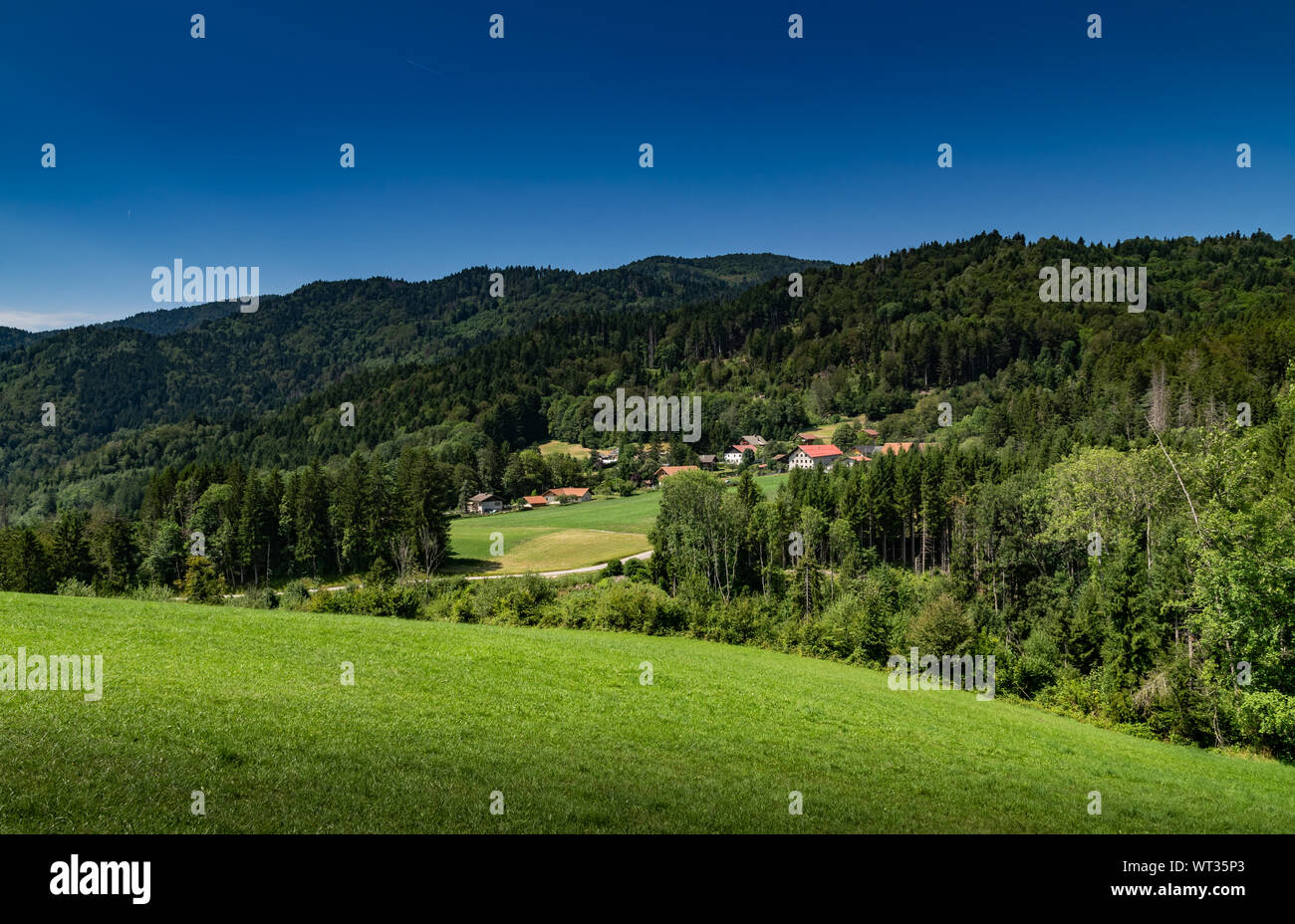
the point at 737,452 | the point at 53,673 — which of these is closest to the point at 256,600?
the point at 53,673

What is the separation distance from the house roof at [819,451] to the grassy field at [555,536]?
77.4 ft

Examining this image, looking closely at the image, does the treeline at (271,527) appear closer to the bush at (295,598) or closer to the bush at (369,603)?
the bush at (295,598)

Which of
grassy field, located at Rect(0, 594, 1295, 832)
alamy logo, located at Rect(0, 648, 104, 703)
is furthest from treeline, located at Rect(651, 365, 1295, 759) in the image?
alamy logo, located at Rect(0, 648, 104, 703)

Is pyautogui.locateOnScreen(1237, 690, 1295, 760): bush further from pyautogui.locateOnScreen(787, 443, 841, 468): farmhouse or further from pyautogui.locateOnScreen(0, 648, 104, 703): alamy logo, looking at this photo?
pyautogui.locateOnScreen(787, 443, 841, 468): farmhouse

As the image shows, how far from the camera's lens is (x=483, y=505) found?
411ft

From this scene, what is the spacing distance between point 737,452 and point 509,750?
14268 centimetres

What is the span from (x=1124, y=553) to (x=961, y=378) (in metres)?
151

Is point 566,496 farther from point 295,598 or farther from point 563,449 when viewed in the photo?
point 295,598

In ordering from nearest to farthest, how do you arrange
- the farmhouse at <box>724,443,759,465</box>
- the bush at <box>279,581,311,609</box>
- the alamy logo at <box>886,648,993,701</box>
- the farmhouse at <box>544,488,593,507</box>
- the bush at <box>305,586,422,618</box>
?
the alamy logo at <box>886,648,993,701</box> → the bush at <box>305,586,422,618</box> → the bush at <box>279,581,311,609</box> → the farmhouse at <box>544,488,593,507</box> → the farmhouse at <box>724,443,759,465</box>

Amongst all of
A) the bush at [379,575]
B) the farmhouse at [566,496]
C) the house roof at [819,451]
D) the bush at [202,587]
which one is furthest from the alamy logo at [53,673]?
the house roof at [819,451]
